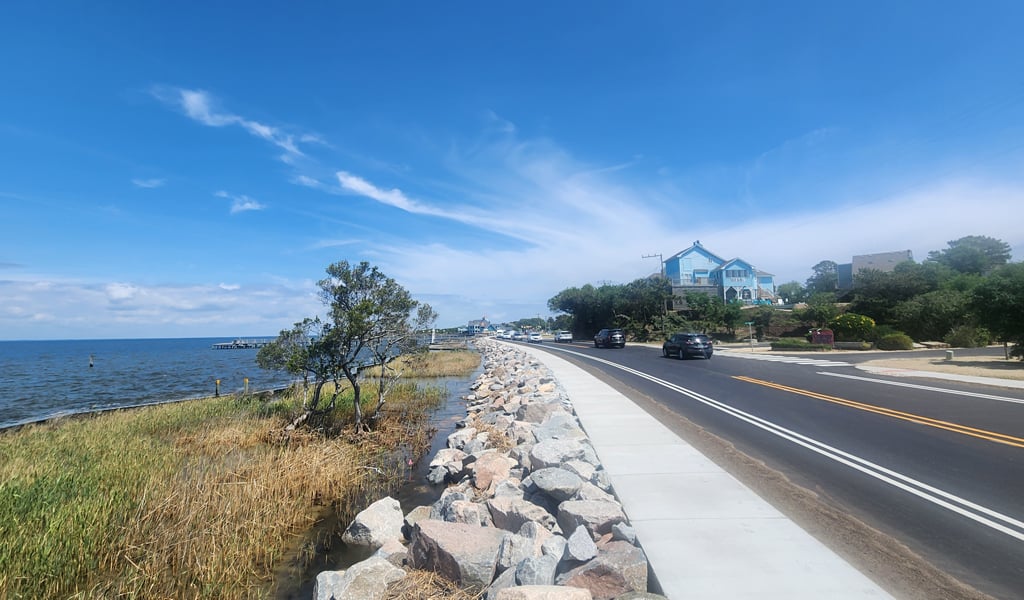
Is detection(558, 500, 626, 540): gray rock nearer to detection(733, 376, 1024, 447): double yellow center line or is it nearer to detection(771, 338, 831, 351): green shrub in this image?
detection(733, 376, 1024, 447): double yellow center line

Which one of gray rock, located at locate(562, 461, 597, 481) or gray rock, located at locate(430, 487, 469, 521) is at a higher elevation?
gray rock, located at locate(562, 461, 597, 481)

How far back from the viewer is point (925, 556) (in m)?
4.43

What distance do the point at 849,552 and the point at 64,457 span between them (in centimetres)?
1196

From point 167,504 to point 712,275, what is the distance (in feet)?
235

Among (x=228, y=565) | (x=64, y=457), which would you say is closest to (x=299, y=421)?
(x=64, y=457)

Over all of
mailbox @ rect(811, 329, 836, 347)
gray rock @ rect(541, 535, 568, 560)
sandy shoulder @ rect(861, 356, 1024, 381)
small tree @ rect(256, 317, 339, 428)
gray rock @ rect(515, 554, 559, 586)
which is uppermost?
small tree @ rect(256, 317, 339, 428)

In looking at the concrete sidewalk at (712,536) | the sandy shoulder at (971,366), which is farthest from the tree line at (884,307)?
the concrete sidewalk at (712,536)

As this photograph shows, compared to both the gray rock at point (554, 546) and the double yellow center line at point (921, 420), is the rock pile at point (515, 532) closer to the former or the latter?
the gray rock at point (554, 546)

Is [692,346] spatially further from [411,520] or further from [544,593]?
[544,593]

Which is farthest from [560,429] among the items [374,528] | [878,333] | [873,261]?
[873,261]

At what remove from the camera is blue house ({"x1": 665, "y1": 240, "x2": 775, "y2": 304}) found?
66500mm

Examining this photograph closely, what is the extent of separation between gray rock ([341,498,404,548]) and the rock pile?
1cm

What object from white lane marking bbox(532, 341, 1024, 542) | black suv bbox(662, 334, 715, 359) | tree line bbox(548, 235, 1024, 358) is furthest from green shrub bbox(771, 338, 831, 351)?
white lane marking bbox(532, 341, 1024, 542)

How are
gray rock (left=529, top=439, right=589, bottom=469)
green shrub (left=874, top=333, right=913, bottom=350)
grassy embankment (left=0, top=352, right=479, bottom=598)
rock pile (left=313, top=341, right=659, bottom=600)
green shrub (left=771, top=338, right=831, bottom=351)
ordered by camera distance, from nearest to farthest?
rock pile (left=313, top=341, right=659, bottom=600) → grassy embankment (left=0, top=352, right=479, bottom=598) → gray rock (left=529, top=439, right=589, bottom=469) → green shrub (left=874, top=333, right=913, bottom=350) → green shrub (left=771, top=338, right=831, bottom=351)
